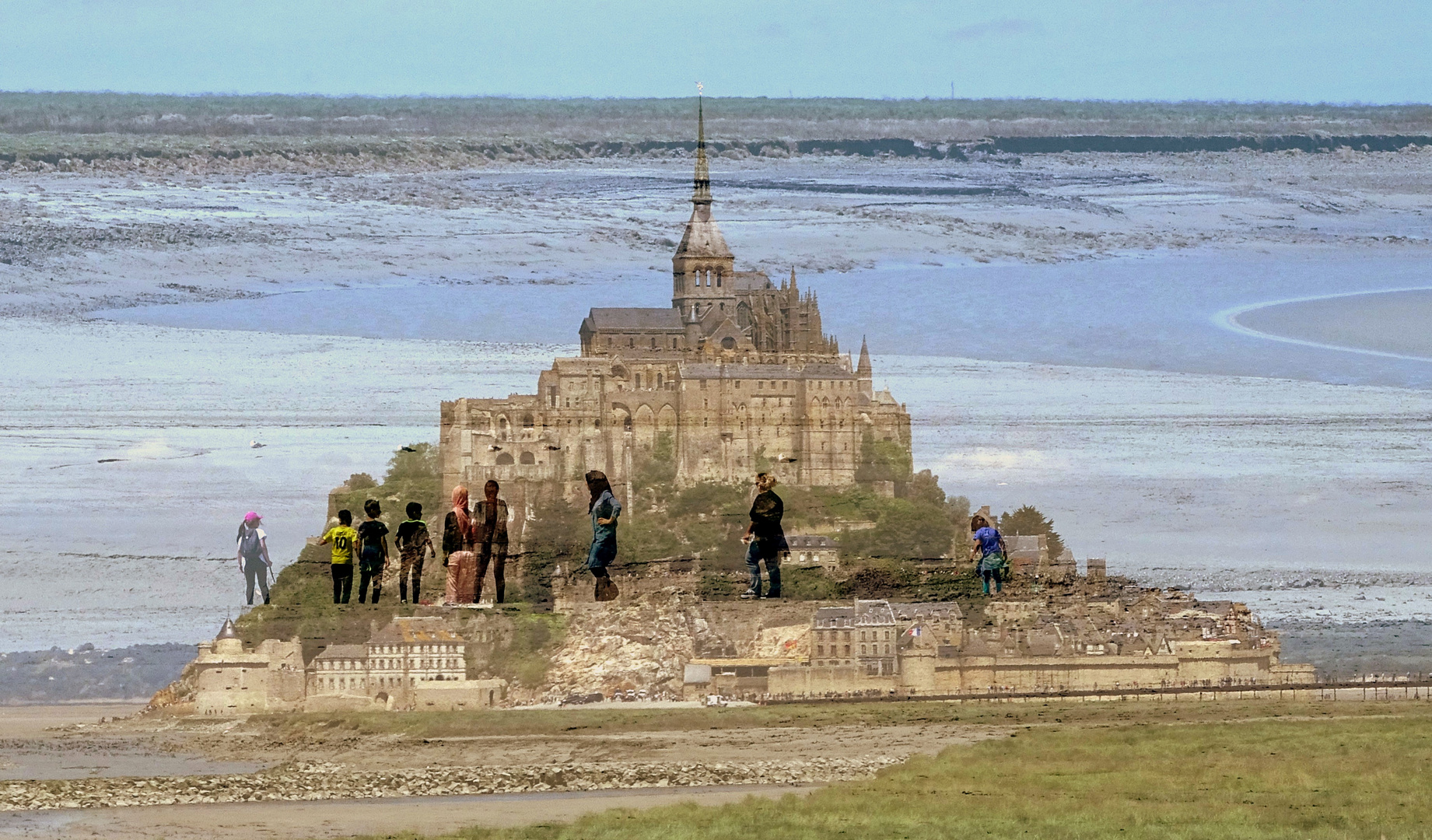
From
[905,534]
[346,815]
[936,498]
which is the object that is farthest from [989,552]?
[346,815]

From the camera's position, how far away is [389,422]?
36.8m

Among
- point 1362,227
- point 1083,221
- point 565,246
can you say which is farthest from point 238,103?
point 1362,227

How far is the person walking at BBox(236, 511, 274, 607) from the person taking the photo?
27.4 metres

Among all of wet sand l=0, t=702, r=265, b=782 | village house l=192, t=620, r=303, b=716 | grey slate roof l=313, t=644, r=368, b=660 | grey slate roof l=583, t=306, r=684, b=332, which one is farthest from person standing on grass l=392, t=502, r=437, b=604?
grey slate roof l=583, t=306, r=684, b=332

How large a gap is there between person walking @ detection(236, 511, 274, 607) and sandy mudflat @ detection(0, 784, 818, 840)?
4.42 metres

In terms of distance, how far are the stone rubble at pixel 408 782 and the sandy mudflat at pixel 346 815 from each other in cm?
24

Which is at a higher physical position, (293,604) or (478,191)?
(478,191)

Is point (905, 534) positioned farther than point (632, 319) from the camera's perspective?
No

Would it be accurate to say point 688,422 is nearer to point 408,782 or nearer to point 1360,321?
point 408,782

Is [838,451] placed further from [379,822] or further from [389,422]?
[379,822]

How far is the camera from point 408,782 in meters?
23.9

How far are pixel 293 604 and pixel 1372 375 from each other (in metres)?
23.3

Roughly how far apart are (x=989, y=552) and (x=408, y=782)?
20.9 feet

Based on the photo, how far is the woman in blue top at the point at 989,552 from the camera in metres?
Answer: 25.9
